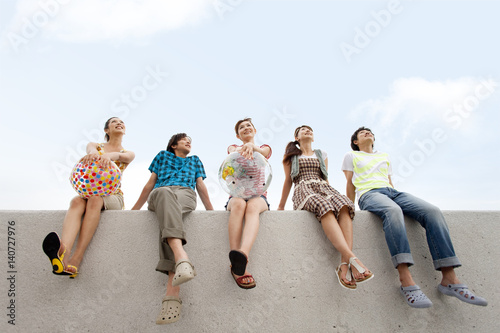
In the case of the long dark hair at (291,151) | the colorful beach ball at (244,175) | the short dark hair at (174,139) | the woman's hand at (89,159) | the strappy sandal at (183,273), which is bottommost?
the strappy sandal at (183,273)

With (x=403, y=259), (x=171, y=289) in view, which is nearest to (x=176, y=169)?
(x=171, y=289)

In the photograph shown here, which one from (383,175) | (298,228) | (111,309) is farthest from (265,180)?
(111,309)

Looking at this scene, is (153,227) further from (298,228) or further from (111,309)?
(298,228)

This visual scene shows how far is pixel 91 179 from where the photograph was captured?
249 cm

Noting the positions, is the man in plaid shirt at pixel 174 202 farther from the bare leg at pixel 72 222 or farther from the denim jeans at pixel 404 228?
the denim jeans at pixel 404 228

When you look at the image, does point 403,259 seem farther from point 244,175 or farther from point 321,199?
point 244,175

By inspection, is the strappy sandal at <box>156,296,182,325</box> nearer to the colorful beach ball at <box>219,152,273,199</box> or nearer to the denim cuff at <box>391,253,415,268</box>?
the colorful beach ball at <box>219,152,273,199</box>

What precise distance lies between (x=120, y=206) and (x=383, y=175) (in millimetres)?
2403

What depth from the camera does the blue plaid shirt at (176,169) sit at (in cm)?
293

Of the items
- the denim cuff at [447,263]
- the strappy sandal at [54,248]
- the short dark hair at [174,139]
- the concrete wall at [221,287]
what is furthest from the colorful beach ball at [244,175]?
the denim cuff at [447,263]

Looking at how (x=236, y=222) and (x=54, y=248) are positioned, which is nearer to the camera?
(x=54, y=248)

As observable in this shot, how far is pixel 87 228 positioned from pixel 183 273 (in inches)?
38.0

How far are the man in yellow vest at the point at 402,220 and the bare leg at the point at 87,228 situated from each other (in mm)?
2211

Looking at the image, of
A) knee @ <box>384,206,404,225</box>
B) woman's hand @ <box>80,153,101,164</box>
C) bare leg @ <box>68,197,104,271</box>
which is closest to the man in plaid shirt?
bare leg @ <box>68,197,104,271</box>
